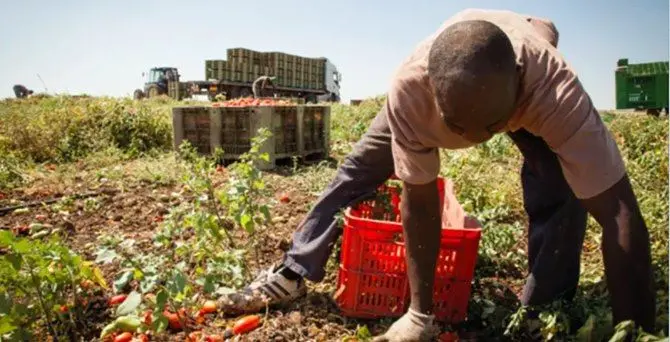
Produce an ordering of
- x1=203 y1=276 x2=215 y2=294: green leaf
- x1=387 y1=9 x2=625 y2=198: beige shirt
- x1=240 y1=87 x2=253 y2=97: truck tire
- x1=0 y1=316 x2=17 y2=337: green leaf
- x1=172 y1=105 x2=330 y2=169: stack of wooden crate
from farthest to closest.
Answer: x1=240 y1=87 x2=253 y2=97: truck tire
x1=172 y1=105 x2=330 y2=169: stack of wooden crate
x1=203 y1=276 x2=215 y2=294: green leaf
x1=0 y1=316 x2=17 y2=337: green leaf
x1=387 y1=9 x2=625 y2=198: beige shirt

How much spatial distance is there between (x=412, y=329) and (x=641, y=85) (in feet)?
64.9

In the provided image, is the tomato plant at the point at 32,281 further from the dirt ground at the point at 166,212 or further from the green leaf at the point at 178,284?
the green leaf at the point at 178,284

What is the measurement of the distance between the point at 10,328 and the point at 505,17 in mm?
2097

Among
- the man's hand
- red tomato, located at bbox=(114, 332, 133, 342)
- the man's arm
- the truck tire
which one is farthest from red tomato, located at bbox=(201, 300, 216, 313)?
the truck tire

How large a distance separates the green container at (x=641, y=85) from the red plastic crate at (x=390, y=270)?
18691mm

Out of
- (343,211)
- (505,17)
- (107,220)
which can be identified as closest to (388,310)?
(343,211)

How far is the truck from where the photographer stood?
17.8 meters

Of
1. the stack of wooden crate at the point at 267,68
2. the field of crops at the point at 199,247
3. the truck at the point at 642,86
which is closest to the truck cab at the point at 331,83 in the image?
the stack of wooden crate at the point at 267,68

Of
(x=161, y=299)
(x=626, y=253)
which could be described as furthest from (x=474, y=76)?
(x=161, y=299)

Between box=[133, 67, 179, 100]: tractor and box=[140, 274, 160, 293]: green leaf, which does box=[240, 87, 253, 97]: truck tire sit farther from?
box=[140, 274, 160, 293]: green leaf

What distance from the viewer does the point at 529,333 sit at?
2127 mm

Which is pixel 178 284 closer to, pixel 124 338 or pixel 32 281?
pixel 124 338

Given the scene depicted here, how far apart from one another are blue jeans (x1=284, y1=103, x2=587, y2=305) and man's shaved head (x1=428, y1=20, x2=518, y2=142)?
2.29 ft

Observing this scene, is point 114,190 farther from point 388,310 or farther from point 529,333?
point 529,333
